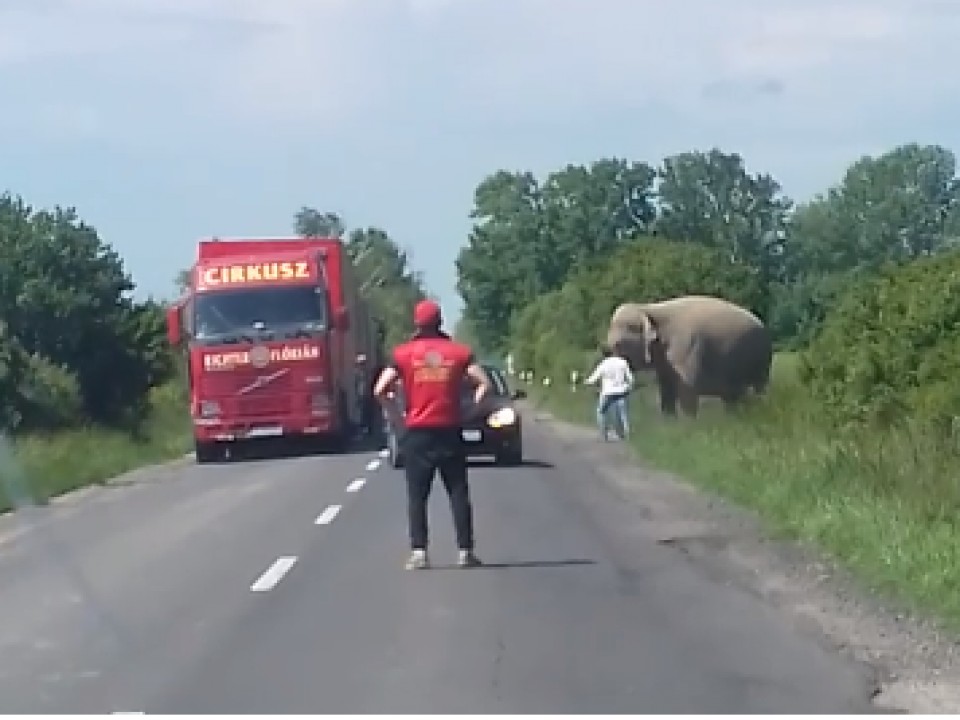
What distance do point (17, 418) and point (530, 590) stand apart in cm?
3332

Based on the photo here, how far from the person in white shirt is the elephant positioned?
4.33 m

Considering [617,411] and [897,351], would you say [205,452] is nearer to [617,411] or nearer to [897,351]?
[617,411]

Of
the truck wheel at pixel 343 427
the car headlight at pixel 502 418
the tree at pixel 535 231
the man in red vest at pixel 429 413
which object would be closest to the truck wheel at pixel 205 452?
the truck wheel at pixel 343 427

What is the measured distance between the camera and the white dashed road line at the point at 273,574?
13484 millimetres

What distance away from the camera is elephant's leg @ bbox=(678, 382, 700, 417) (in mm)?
39062

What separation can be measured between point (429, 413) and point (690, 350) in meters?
25.6

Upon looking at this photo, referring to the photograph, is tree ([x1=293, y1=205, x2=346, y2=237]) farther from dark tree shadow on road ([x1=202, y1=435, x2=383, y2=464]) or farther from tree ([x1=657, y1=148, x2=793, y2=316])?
dark tree shadow on road ([x1=202, y1=435, x2=383, y2=464])

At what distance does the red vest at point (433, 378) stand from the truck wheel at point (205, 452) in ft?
68.7

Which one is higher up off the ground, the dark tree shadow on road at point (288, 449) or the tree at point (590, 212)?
the tree at point (590, 212)

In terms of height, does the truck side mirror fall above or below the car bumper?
above

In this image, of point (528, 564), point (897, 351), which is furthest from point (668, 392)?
point (528, 564)

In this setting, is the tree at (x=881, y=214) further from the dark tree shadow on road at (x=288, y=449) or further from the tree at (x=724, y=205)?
the dark tree shadow on road at (x=288, y=449)

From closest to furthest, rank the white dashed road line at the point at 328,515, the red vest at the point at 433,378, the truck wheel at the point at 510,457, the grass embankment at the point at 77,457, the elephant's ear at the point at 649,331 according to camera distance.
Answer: the red vest at the point at 433,378 → the white dashed road line at the point at 328,515 → the grass embankment at the point at 77,457 → the truck wheel at the point at 510,457 → the elephant's ear at the point at 649,331

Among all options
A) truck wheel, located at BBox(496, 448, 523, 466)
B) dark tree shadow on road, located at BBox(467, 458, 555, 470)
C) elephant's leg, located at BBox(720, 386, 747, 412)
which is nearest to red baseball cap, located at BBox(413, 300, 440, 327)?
dark tree shadow on road, located at BBox(467, 458, 555, 470)
